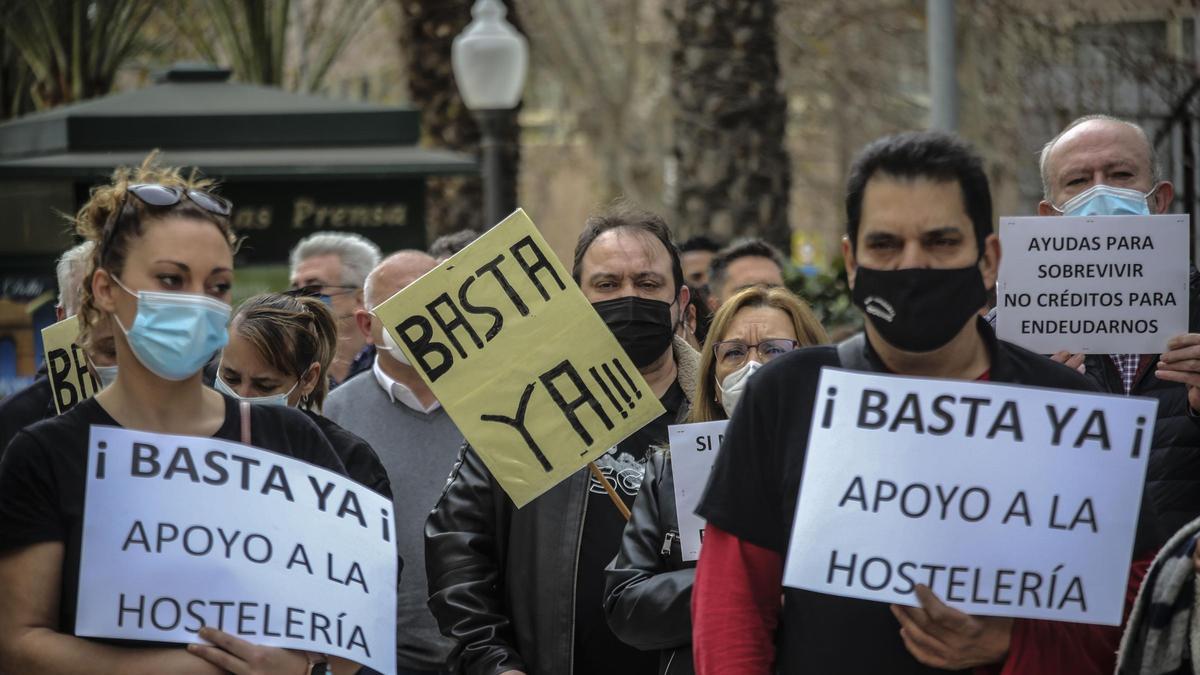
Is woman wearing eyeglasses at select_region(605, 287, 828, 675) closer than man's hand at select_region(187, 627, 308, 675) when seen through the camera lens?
No

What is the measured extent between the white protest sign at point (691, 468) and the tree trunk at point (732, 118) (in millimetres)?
Answer: 8050

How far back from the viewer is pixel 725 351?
502 centimetres

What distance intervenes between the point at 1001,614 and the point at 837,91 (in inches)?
917

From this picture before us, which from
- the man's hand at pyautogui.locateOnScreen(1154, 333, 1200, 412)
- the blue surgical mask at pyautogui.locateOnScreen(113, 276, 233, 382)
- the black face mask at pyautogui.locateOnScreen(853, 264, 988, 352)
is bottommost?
the black face mask at pyautogui.locateOnScreen(853, 264, 988, 352)

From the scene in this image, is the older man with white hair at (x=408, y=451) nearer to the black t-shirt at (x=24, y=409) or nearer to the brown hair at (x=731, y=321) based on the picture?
the black t-shirt at (x=24, y=409)

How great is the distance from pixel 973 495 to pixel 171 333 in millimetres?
1649

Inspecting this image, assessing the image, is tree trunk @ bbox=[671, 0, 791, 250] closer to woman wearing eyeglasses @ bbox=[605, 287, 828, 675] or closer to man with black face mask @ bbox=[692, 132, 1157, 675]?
woman wearing eyeglasses @ bbox=[605, 287, 828, 675]

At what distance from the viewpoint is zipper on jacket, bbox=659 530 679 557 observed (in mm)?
4500

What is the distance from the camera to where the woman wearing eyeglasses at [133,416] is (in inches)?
135

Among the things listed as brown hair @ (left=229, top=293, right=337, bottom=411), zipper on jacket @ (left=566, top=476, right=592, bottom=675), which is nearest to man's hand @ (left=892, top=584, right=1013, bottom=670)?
zipper on jacket @ (left=566, top=476, right=592, bottom=675)

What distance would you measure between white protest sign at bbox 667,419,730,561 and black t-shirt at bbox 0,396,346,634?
1488 mm

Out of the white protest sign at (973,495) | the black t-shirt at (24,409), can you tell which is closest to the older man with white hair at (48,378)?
the black t-shirt at (24,409)

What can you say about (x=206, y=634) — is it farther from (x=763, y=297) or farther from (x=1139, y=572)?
(x=763, y=297)

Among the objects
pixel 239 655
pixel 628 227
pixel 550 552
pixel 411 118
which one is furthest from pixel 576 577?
pixel 411 118
